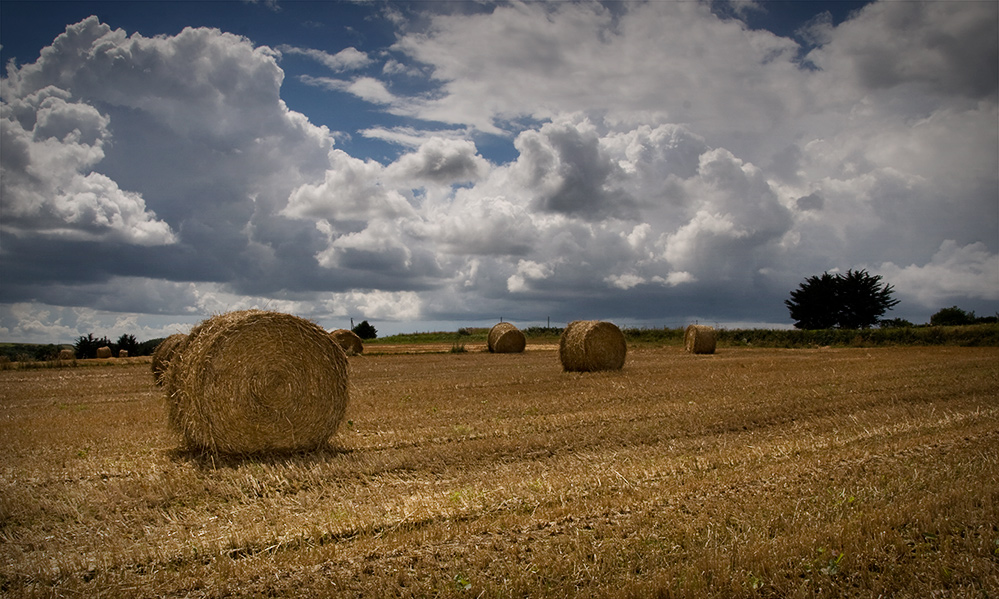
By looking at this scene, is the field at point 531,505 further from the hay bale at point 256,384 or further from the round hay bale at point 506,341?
the round hay bale at point 506,341

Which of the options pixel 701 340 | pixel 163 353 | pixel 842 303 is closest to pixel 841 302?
pixel 842 303

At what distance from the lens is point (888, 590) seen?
411cm

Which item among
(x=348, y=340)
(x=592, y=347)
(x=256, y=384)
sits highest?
(x=592, y=347)

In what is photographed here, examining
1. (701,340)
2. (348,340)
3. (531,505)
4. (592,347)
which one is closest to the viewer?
(531,505)

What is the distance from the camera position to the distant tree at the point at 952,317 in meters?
49.4

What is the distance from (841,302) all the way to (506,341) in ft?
132

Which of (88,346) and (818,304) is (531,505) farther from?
(818,304)

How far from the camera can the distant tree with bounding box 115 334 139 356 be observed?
3982 cm

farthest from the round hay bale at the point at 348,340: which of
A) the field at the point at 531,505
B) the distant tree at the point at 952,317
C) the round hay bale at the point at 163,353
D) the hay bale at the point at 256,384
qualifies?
the distant tree at the point at 952,317

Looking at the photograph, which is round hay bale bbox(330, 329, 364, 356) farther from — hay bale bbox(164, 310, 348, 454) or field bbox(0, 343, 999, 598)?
hay bale bbox(164, 310, 348, 454)

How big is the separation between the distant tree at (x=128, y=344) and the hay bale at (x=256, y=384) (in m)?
35.9

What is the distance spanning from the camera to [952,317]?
50219 millimetres

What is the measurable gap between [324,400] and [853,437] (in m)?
7.37

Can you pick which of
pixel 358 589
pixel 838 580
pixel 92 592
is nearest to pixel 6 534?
pixel 92 592
